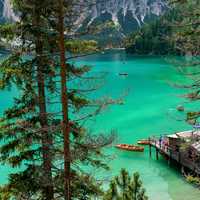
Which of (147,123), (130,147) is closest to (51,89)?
(130,147)

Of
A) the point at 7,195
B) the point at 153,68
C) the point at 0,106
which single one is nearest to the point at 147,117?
the point at 0,106

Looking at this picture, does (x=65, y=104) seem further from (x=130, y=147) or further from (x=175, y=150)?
(x=130, y=147)

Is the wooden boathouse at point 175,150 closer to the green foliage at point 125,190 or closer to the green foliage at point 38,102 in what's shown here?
the green foliage at point 125,190

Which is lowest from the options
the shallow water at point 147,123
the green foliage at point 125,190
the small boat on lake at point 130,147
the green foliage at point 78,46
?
the shallow water at point 147,123

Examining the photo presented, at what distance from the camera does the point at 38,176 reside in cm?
1085

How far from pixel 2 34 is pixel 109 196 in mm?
7175

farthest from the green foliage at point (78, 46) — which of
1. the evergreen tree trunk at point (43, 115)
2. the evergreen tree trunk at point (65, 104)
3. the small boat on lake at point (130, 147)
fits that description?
the small boat on lake at point (130, 147)

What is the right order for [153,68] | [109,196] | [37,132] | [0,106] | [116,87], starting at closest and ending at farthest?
1. [37,132]
2. [109,196]
3. [0,106]
4. [116,87]
5. [153,68]

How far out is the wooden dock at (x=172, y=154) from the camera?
108ft

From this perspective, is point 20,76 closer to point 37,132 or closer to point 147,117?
point 37,132

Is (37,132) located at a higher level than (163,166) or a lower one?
higher

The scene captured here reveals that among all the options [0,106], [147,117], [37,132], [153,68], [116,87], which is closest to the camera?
[37,132]

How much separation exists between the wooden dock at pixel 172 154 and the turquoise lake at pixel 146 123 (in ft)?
2.38

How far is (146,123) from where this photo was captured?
50938mm
